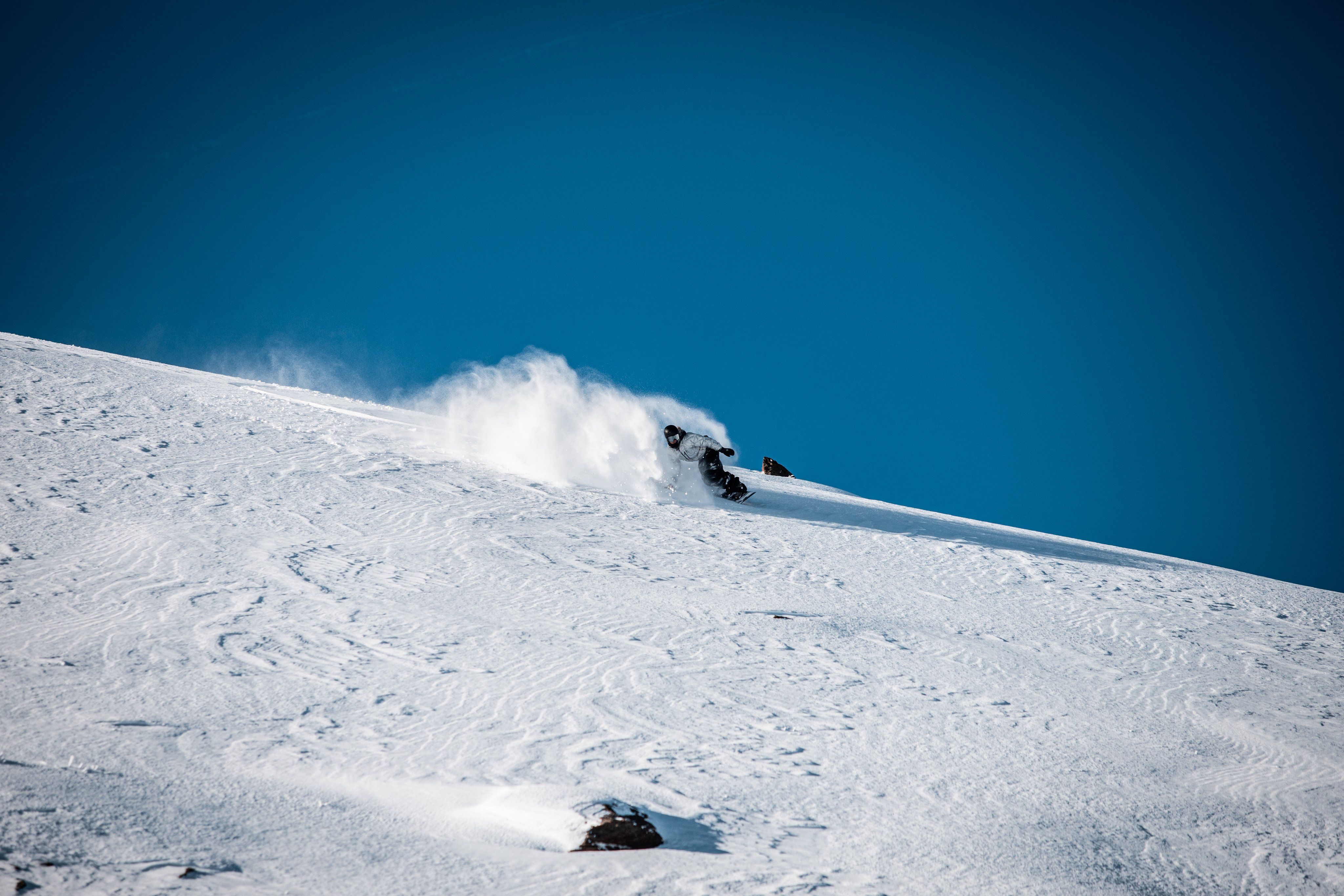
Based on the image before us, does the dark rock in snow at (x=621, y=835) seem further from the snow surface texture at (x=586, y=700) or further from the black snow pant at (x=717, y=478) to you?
the black snow pant at (x=717, y=478)

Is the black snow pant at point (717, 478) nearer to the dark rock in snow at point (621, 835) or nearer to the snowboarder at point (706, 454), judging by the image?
the snowboarder at point (706, 454)

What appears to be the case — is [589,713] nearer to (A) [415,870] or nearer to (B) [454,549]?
(A) [415,870]

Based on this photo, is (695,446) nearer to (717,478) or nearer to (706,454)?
(706,454)

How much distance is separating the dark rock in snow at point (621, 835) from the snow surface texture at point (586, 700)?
8cm

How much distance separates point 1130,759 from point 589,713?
12.8 ft

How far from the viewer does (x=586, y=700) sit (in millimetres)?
5336

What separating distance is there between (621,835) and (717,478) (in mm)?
9552

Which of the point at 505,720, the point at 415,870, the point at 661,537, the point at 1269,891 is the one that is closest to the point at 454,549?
the point at 661,537

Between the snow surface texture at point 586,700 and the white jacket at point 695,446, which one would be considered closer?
the snow surface texture at point 586,700

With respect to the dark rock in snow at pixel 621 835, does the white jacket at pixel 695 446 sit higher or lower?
higher

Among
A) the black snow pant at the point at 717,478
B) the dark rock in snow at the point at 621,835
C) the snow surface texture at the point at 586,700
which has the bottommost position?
the dark rock in snow at the point at 621,835

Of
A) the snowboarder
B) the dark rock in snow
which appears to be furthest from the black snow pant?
the dark rock in snow

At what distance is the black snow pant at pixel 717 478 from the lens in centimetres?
1287

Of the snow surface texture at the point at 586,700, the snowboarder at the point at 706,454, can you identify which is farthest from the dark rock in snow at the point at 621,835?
the snowboarder at the point at 706,454
